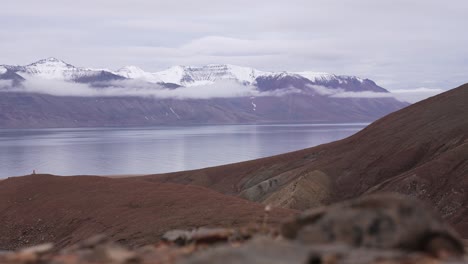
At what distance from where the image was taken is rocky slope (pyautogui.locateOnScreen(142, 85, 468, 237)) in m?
44.2

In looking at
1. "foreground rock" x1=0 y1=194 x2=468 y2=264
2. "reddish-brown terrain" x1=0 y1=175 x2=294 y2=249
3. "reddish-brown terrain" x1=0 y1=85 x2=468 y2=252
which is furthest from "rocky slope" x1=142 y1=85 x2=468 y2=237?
"foreground rock" x1=0 y1=194 x2=468 y2=264

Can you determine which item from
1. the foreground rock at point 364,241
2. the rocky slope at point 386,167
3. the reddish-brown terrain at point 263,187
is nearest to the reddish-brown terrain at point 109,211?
the reddish-brown terrain at point 263,187

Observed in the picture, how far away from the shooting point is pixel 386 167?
177 feet

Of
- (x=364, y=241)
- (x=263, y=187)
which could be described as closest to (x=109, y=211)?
(x=364, y=241)

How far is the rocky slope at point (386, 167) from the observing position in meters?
44.2

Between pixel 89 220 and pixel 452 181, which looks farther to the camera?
pixel 452 181

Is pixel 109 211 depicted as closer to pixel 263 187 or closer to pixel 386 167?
pixel 263 187

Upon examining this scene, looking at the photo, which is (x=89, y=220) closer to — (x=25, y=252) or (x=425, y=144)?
(x=25, y=252)

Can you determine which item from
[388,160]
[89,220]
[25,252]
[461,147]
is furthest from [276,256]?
[388,160]

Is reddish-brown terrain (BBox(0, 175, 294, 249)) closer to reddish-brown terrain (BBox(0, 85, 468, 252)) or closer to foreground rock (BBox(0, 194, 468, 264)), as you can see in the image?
reddish-brown terrain (BBox(0, 85, 468, 252))

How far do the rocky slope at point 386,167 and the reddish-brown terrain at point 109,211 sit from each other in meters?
15.3

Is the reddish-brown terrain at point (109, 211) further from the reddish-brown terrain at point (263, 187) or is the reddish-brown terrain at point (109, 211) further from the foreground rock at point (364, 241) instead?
the foreground rock at point (364, 241)

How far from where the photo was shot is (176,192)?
33688 mm

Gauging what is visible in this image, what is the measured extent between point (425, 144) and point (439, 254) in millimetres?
46362
